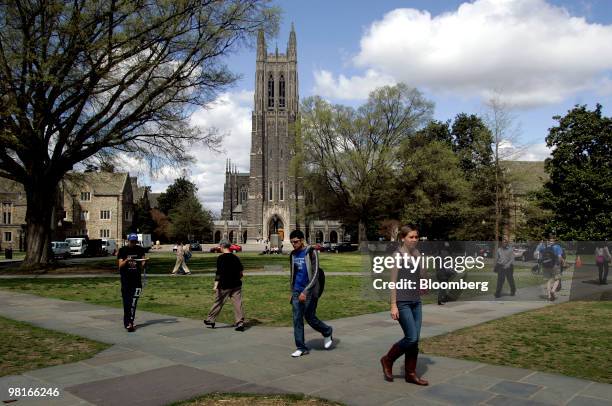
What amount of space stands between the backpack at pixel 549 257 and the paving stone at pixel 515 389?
34.0 ft

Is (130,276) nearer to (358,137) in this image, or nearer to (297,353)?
(297,353)

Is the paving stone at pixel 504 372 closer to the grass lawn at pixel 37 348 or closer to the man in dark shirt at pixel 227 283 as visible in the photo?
the man in dark shirt at pixel 227 283

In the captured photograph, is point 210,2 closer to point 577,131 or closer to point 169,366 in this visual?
point 169,366

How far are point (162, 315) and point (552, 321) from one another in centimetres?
881

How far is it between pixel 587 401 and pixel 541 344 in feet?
10.7

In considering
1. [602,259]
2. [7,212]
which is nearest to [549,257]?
[602,259]

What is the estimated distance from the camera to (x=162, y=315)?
1187cm

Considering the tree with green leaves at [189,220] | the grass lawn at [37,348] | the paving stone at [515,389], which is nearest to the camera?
the paving stone at [515,389]

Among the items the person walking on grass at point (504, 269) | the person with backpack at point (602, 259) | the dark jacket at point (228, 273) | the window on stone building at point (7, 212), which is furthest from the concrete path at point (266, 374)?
the window on stone building at point (7, 212)

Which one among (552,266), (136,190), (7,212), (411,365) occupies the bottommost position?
(411,365)

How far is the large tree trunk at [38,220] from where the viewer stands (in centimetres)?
2531

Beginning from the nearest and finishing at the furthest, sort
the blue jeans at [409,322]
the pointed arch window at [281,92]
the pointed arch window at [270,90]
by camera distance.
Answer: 1. the blue jeans at [409,322]
2. the pointed arch window at [281,92]
3. the pointed arch window at [270,90]

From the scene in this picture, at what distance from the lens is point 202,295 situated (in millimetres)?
15953

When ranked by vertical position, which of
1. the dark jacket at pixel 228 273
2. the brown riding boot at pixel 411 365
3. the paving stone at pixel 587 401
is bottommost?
the paving stone at pixel 587 401
